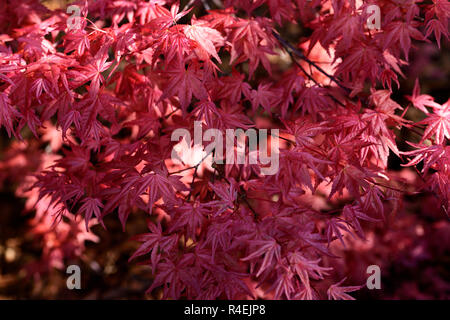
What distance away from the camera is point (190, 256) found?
4.45ft

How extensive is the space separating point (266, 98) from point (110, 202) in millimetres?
755

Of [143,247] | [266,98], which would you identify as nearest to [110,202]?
[143,247]

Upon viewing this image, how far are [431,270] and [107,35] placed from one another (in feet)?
8.65

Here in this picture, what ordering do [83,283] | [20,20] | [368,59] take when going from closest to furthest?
[368,59]
[20,20]
[83,283]

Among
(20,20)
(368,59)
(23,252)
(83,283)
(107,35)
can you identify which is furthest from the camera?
(23,252)

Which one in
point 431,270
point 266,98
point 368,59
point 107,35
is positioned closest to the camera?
point 107,35

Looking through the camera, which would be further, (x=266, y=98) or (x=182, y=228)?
(x=266, y=98)

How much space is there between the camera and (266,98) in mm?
1536
